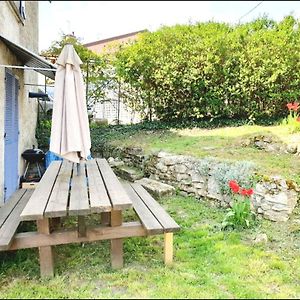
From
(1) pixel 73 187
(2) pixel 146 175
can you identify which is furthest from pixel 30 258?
A: (2) pixel 146 175

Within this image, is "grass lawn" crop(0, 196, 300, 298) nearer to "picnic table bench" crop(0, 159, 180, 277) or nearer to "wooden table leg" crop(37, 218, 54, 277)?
"wooden table leg" crop(37, 218, 54, 277)

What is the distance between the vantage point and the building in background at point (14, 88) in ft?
19.6

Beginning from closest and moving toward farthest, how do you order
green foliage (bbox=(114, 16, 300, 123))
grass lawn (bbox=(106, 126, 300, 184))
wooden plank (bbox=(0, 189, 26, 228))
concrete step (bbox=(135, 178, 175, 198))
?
wooden plank (bbox=(0, 189, 26, 228))
grass lawn (bbox=(106, 126, 300, 184))
concrete step (bbox=(135, 178, 175, 198))
green foliage (bbox=(114, 16, 300, 123))

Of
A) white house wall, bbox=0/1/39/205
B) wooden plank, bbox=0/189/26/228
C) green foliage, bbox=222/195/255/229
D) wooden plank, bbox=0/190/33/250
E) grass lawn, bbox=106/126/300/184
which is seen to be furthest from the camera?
grass lawn, bbox=106/126/300/184

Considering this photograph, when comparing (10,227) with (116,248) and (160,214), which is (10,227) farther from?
(160,214)

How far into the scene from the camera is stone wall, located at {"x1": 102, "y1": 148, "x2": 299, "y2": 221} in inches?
224

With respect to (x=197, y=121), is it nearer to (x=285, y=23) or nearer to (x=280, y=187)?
(x=285, y=23)

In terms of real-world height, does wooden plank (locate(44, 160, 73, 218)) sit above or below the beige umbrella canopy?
below

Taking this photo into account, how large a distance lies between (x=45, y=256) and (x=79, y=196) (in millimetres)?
769

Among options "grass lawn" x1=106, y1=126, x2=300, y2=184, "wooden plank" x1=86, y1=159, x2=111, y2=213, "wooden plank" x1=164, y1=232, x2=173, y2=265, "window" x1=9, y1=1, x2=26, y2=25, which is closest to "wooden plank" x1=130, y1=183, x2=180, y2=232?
"wooden plank" x1=164, y1=232, x2=173, y2=265

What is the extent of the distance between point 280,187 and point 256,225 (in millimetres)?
798

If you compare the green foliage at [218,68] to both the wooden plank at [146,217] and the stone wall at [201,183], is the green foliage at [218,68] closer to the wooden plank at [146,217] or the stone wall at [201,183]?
the stone wall at [201,183]

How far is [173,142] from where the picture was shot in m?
9.23

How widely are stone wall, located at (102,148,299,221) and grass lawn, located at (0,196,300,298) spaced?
32 cm
